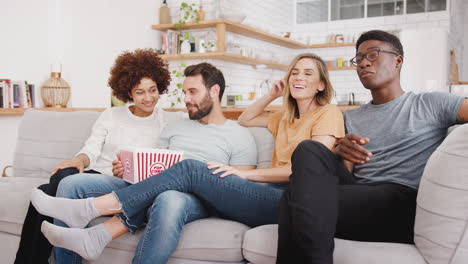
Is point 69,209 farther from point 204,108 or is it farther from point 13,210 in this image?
point 204,108

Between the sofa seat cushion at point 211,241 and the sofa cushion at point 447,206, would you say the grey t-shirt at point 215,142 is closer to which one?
the sofa seat cushion at point 211,241

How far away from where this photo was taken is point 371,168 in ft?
6.00

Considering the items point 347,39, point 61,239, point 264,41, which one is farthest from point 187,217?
point 347,39

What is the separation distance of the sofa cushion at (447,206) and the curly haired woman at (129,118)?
153 cm

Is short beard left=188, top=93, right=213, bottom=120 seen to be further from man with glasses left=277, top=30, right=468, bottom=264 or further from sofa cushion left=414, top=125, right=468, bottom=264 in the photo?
sofa cushion left=414, top=125, right=468, bottom=264

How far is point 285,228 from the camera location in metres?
1.48

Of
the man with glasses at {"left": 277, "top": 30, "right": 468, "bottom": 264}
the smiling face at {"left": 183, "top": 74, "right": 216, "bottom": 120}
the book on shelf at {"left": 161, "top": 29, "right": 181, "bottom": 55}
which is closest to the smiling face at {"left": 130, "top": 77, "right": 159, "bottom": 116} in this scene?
the smiling face at {"left": 183, "top": 74, "right": 216, "bottom": 120}

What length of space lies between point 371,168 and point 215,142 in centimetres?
81

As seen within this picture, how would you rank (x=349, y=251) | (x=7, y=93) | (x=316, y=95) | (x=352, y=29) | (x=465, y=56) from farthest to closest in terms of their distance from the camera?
(x=465, y=56), (x=352, y=29), (x=7, y=93), (x=316, y=95), (x=349, y=251)

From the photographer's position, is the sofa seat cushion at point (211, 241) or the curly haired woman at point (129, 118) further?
the curly haired woman at point (129, 118)

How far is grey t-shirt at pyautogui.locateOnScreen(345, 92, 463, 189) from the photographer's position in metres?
1.75

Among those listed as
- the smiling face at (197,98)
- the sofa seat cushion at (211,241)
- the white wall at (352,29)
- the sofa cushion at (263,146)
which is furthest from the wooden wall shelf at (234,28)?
the sofa seat cushion at (211,241)

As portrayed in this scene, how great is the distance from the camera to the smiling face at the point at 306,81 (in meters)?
2.12

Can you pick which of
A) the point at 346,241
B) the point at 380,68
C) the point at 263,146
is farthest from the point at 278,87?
the point at 346,241
